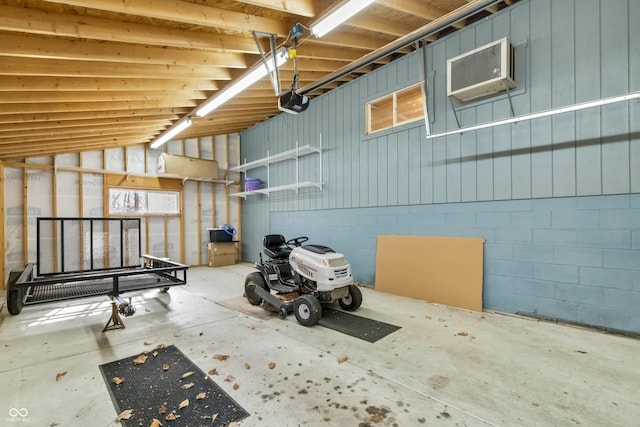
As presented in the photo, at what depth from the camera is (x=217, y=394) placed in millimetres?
2070

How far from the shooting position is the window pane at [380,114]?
5.25 m

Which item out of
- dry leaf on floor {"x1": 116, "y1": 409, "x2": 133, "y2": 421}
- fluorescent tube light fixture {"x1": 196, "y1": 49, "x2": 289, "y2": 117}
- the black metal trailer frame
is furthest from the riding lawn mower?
fluorescent tube light fixture {"x1": 196, "y1": 49, "x2": 289, "y2": 117}

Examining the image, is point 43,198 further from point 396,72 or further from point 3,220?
point 396,72

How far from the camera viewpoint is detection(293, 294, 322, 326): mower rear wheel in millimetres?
3289

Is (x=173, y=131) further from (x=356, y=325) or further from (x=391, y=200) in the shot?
(x=356, y=325)

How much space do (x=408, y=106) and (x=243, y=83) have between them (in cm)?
278

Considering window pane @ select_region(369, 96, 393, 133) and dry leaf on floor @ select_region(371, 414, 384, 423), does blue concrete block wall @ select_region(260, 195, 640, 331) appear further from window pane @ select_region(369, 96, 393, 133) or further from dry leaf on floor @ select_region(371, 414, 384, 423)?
dry leaf on floor @ select_region(371, 414, 384, 423)

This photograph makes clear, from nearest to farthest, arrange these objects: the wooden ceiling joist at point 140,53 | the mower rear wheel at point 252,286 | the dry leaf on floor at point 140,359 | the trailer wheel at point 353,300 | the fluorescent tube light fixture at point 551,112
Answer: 1. the wooden ceiling joist at point 140,53
2. the dry leaf on floor at point 140,359
3. the fluorescent tube light fixture at point 551,112
4. the trailer wheel at point 353,300
5. the mower rear wheel at point 252,286

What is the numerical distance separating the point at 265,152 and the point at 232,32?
4.72 metres

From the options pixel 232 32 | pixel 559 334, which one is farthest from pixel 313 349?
pixel 232 32

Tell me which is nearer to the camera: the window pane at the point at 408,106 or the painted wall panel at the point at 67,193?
the window pane at the point at 408,106

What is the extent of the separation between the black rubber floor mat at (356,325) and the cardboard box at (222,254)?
4.78 metres

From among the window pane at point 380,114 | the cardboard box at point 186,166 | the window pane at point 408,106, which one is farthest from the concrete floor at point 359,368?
the cardboard box at point 186,166

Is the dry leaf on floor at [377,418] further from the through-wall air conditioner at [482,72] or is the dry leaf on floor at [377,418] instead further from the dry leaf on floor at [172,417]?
the through-wall air conditioner at [482,72]
